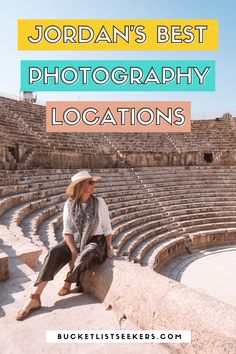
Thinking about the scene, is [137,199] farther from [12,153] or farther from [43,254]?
[43,254]

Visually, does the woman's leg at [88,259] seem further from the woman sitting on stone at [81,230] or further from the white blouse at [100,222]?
the white blouse at [100,222]

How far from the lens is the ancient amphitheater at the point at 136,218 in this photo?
222 cm

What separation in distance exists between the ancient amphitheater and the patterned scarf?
1.08 ft

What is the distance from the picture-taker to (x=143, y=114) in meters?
21.3

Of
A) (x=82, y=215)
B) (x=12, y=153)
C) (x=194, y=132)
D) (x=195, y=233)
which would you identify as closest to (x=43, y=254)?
(x=82, y=215)

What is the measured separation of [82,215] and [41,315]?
0.95 m

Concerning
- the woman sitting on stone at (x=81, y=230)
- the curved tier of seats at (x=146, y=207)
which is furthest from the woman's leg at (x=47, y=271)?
the curved tier of seats at (x=146, y=207)

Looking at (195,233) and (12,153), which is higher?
(12,153)

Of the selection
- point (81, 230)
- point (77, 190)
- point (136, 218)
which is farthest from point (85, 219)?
point (136, 218)

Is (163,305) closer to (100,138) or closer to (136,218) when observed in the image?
(136,218)

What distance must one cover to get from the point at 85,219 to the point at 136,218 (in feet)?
28.6

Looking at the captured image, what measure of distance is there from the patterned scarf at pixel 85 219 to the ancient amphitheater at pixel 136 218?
0.33 metres

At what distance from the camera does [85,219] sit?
3047 millimetres

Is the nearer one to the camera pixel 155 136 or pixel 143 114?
pixel 143 114
